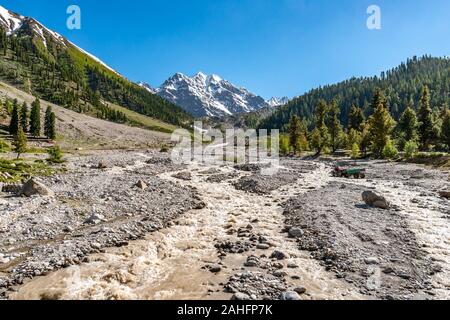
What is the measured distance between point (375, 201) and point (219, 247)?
15072mm

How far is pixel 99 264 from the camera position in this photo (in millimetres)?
13828

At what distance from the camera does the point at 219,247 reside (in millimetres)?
16500

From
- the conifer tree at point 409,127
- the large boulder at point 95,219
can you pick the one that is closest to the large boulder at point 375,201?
the large boulder at point 95,219

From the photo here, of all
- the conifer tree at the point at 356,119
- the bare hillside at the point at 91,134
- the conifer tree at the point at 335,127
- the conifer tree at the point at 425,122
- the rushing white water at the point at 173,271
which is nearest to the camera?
the rushing white water at the point at 173,271

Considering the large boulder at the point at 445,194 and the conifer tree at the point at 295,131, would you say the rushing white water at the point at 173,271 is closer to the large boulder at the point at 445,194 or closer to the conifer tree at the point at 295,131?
the large boulder at the point at 445,194

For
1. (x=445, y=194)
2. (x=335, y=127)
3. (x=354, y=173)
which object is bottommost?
(x=445, y=194)

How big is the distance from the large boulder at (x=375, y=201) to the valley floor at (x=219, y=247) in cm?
57

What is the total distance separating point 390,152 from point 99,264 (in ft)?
224

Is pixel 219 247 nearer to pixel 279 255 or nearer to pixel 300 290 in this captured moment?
pixel 279 255

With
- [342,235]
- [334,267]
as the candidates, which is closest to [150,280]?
[334,267]

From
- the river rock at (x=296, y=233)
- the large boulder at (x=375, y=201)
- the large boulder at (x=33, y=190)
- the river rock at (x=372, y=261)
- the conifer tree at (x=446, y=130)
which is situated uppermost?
the conifer tree at (x=446, y=130)

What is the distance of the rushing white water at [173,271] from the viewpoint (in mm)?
11555

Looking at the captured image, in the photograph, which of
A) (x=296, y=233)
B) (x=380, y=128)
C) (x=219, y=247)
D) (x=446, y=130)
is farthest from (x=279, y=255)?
(x=446, y=130)
